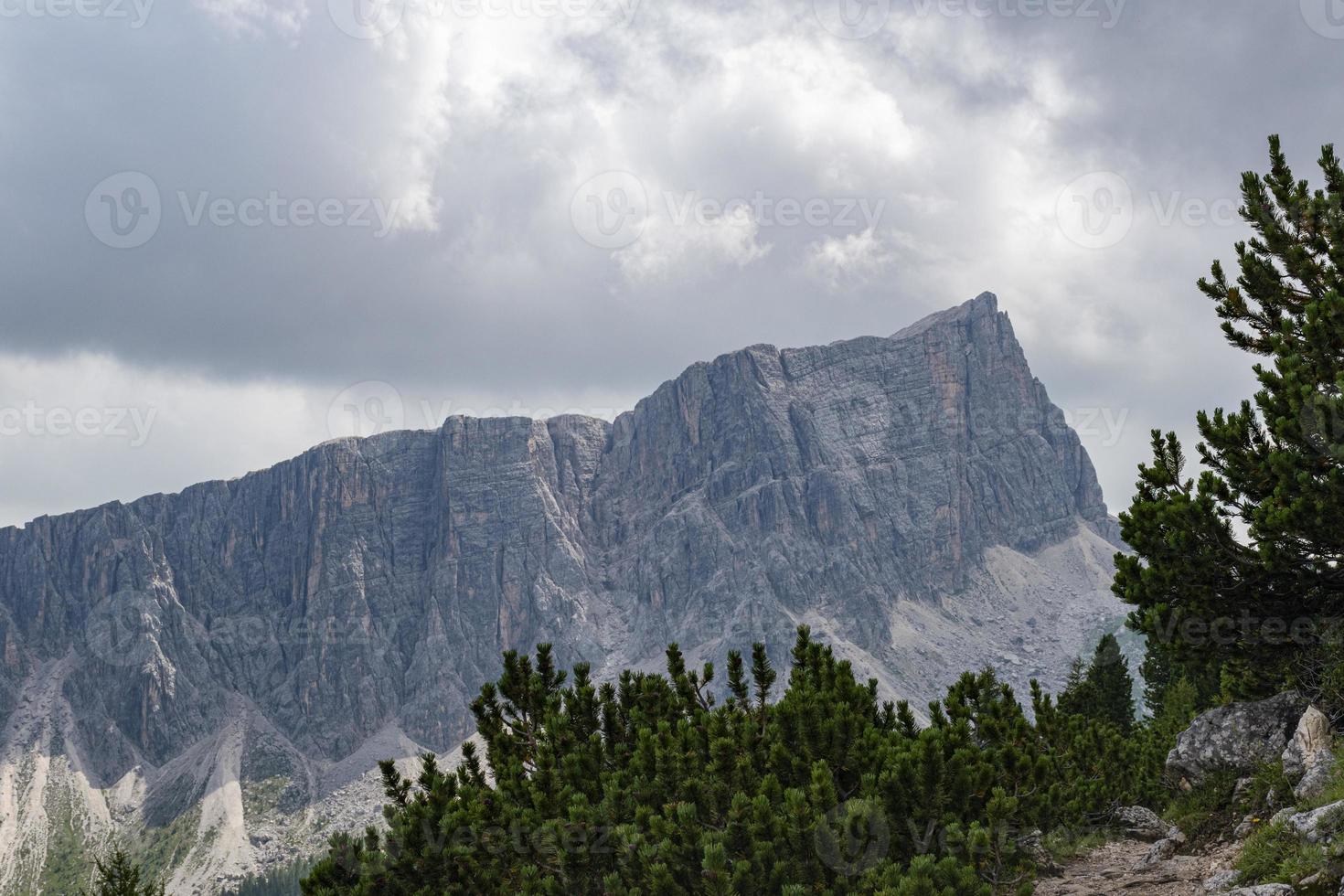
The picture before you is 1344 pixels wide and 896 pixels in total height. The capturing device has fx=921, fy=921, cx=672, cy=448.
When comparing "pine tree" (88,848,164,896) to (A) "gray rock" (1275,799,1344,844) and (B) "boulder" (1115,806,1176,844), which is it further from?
(A) "gray rock" (1275,799,1344,844)

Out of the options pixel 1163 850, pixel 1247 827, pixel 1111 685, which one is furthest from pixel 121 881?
pixel 1111 685

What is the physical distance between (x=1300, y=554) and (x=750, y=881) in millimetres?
12798

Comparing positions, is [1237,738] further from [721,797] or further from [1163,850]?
[721,797]

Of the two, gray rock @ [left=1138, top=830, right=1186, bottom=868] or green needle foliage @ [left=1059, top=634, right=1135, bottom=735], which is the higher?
gray rock @ [left=1138, top=830, right=1186, bottom=868]

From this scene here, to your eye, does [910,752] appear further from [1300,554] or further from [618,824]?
[1300,554]

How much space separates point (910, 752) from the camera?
13531 mm

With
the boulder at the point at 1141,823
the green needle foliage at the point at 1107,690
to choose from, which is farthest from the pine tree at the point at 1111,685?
the boulder at the point at 1141,823

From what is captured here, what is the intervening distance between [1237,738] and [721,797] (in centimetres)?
1219

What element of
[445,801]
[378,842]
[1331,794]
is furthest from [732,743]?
[1331,794]

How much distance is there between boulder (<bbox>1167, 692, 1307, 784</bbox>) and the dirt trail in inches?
90.9

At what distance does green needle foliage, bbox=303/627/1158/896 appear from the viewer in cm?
1306

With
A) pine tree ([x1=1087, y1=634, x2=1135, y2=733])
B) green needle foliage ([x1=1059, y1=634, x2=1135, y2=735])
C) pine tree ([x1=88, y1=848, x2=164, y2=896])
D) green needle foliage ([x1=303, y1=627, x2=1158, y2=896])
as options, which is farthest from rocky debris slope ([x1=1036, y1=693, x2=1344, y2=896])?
pine tree ([x1=1087, y1=634, x2=1135, y2=733])

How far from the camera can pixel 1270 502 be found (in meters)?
17.2

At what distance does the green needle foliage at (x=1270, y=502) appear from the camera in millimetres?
16859
